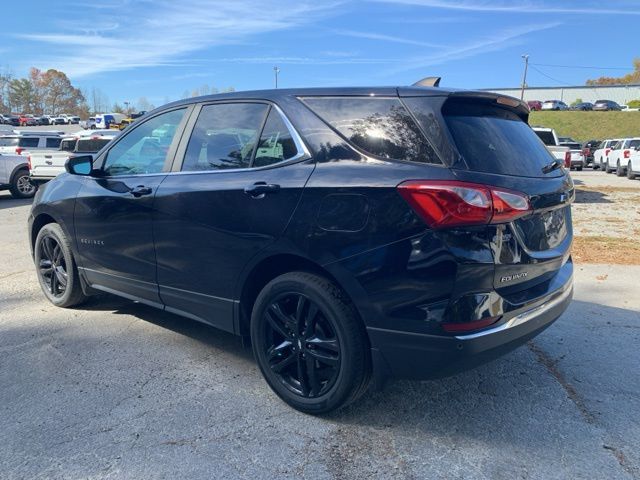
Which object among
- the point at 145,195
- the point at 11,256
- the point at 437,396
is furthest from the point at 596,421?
the point at 11,256

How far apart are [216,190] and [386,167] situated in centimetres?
117

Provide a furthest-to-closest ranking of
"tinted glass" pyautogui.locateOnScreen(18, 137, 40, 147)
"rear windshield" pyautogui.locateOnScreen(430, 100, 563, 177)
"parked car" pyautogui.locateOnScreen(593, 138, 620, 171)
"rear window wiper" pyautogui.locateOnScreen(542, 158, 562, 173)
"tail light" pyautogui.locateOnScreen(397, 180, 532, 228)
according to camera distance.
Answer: "parked car" pyautogui.locateOnScreen(593, 138, 620, 171)
"tinted glass" pyautogui.locateOnScreen(18, 137, 40, 147)
"rear window wiper" pyautogui.locateOnScreen(542, 158, 562, 173)
"rear windshield" pyautogui.locateOnScreen(430, 100, 563, 177)
"tail light" pyautogui.locateOnScreen(397, 180, 532, 228)

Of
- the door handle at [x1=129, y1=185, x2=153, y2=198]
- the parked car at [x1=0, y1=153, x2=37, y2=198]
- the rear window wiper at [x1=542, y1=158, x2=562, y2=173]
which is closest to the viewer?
the rear window wiper at [x1=542, y1=158, x2=562, y2=173]

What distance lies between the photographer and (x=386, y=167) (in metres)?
2.69

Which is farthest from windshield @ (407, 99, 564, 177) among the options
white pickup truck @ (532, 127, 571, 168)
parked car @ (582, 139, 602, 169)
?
parked car @ (582, 139, 602, 169)

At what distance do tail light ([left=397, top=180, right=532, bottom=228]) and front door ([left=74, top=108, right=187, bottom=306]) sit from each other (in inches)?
79.6

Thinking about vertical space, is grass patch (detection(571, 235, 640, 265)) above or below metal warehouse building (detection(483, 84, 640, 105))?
below

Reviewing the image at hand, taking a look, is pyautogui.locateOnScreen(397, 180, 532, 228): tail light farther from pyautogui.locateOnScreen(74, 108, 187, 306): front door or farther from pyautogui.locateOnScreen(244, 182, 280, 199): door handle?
pyautogui.locateOnScreen(74, 108, 187, 306): front door

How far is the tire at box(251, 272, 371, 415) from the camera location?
9.12 feet

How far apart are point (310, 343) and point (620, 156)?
2531 centimetres

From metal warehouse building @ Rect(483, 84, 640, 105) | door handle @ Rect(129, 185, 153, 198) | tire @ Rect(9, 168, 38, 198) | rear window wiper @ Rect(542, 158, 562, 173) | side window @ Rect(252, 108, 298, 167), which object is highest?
metal warehouse building @ Rect(483, 84, 640, 105)

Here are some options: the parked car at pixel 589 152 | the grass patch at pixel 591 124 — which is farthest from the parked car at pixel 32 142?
the grass patch at pixel 591 124

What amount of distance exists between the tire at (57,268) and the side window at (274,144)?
94.0 inches

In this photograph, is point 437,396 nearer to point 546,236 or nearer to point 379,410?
point 379,410
